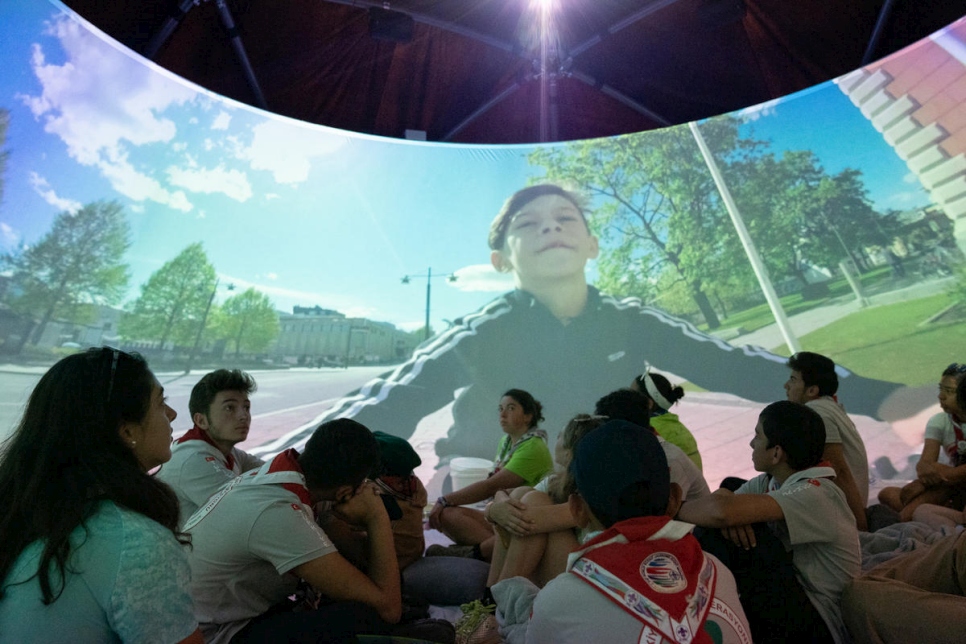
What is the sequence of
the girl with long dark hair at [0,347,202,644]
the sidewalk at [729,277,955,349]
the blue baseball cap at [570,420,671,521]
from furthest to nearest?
→ 1. the sidewalk at [729,277,955,349]
2. the blue baseball cap at [570,420,671,521]
3. the girl with long dark hair at [0,347,202,644]

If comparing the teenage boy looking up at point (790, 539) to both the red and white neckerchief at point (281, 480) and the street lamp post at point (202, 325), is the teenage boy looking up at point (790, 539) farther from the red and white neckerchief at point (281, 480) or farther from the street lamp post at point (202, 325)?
the street lamp post at point (202, 325)

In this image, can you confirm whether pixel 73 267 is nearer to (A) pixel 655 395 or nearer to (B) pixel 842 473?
(A) pixel 655 395

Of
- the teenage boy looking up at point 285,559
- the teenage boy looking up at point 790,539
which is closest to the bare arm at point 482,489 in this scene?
the teenage boy looking up at point 285,559

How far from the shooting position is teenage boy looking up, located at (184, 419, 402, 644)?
1248mm

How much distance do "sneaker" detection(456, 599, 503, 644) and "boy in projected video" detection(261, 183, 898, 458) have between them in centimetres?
341

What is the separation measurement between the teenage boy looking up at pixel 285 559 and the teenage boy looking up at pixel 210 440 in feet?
1.92

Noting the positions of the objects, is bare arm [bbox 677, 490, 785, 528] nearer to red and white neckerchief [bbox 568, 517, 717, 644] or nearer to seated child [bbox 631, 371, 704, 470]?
red and white neckerchief [bbox 568, 517, 717, 644]

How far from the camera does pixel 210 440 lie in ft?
6.95

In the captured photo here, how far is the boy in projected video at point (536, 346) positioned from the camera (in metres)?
5.17

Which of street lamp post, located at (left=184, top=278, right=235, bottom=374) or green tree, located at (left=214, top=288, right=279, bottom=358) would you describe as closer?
street lamp post, located at (left=184, top=278, right=235, bottom=374)

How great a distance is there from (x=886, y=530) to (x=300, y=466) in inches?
92.5

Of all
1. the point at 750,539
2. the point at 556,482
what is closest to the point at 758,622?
the point at 750,539

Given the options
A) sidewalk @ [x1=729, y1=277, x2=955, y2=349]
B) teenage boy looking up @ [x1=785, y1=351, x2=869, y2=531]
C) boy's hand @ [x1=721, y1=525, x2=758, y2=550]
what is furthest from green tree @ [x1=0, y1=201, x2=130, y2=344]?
sidewalk @ [x1=729, y1=277, x2=955, y2=349]

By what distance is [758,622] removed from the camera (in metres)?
1.40
